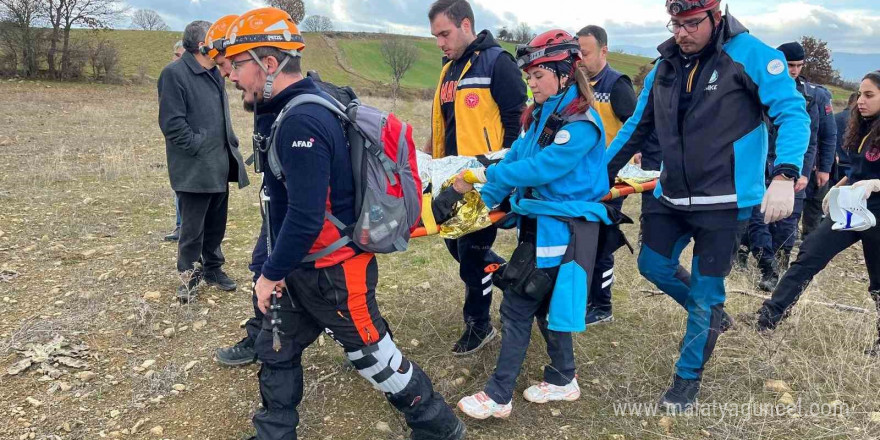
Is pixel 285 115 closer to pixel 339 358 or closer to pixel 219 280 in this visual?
pixel 339 358

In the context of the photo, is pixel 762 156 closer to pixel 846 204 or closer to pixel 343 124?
pixel 846 204

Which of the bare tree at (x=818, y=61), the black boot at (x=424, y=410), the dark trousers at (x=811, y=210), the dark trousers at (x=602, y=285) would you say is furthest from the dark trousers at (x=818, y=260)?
the bare tree at (x=818, y=61)

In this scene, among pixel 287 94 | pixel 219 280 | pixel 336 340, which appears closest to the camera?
pixel 287 94

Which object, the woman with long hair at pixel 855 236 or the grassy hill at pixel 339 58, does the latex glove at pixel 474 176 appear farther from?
the grassy hill at pixel 339 58

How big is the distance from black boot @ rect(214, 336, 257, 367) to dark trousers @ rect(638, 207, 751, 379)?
2.84 m

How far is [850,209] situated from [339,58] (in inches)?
2184

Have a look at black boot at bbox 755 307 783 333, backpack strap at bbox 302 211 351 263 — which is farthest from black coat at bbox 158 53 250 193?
black boot at bbox 755 307 783 333

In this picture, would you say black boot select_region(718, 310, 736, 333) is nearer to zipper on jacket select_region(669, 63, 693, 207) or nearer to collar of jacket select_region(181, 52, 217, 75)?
zipper on jacket select_region(669, 63, 693, 207)

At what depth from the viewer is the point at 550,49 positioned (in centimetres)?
326

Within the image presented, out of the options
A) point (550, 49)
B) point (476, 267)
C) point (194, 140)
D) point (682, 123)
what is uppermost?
point (550, 49)

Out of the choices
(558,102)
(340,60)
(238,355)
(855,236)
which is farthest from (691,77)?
(340,60)

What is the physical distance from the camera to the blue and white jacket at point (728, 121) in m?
3.04

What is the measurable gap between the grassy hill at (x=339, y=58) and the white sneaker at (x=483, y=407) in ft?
123

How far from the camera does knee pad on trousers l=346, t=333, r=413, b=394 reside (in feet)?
9.58
